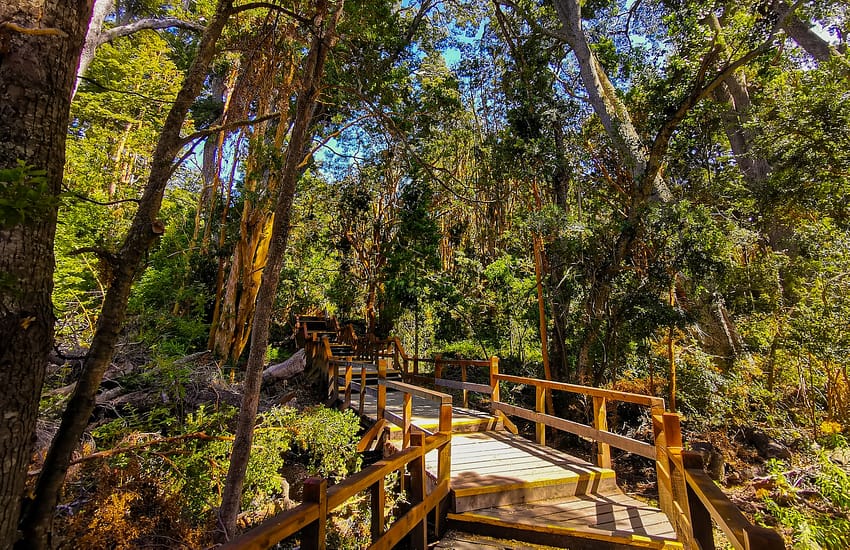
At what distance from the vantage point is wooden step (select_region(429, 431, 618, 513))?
3.80 meters

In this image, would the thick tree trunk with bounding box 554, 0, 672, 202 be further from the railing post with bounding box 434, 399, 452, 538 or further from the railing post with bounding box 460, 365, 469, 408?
Answer: the railing post with bounding box 434, 399, 452, 538

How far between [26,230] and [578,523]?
4.25 meters

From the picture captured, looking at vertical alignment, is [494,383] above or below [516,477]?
above

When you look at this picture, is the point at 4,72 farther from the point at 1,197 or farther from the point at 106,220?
the point at 106,220

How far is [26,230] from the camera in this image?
5.74ft

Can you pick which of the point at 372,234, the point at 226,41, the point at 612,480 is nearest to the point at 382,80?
the point at 226,41

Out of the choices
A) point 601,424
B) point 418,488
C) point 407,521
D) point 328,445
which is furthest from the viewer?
point 328,445

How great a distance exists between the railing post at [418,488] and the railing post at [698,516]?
5.78 feet

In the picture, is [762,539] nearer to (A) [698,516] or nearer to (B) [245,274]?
(A) [698,516]

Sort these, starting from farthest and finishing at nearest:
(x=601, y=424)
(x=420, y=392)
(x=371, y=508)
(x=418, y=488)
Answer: (x=420, y=392)
(x=601, y=424)
(x=418, y=488)
(x=371, y=508)

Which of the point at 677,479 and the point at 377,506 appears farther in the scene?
the point at 677,479

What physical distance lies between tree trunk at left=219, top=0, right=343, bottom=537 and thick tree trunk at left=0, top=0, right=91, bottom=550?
82.8 inches

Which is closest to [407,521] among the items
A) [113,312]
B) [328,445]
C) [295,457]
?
[113,312]

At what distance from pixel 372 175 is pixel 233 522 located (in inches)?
449
